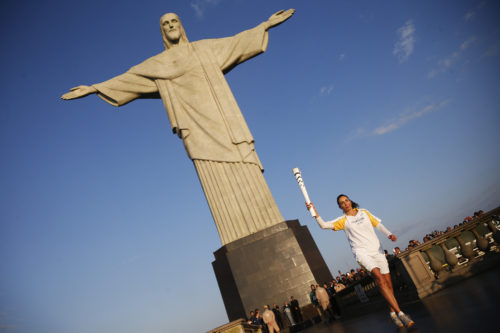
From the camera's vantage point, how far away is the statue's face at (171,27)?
11.2 meters

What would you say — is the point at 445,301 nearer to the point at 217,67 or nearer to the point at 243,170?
the point at 243,170

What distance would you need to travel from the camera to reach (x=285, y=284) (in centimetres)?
802

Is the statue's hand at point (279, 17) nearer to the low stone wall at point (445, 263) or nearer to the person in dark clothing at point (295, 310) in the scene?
the low stone wall at point (445, 263)

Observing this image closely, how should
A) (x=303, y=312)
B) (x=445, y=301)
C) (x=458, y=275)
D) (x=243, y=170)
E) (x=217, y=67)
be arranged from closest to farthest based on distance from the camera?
(x=445, y=301), (x=458, y=275), (x=303, y=312), (x=243, y=170), (x=217, y=67)

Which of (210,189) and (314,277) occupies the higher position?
(210,189)

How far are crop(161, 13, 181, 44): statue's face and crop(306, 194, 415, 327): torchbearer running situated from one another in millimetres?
Answer: 8949

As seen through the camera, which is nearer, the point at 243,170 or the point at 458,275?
the point at 458,275

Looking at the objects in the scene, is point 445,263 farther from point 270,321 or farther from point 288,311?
point 270,321

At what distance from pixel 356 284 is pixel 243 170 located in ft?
13.6

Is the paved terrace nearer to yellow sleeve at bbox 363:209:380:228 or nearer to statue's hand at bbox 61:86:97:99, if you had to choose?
yellow sleeve at bbox 363:209:380:228

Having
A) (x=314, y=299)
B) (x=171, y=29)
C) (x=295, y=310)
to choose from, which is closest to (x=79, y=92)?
(x=171, y=29)

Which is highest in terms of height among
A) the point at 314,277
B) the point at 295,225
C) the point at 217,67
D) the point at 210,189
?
the point at 217,67

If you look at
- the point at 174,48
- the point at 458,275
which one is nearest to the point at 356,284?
the point at 458,275

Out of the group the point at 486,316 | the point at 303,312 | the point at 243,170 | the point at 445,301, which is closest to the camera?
the point at 486,316
